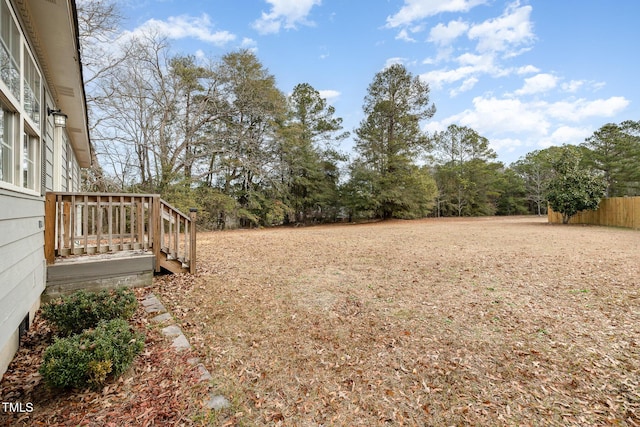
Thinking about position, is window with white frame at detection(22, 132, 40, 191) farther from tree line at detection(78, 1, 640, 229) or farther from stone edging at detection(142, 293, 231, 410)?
tree line at detection(78, 1, 640, 229)

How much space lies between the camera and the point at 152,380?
7.87 ft

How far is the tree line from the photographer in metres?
13.3

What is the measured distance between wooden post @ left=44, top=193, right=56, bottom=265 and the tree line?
33.1 ft

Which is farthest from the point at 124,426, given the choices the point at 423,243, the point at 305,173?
the point at 305,173

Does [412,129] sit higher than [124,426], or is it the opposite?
[412,129]

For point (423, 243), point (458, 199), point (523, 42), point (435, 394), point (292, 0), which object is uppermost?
point (292, 0)

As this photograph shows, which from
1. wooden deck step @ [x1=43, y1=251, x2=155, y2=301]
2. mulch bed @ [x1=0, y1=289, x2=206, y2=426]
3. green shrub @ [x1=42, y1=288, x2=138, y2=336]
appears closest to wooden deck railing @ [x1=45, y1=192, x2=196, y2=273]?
wooden deck step @ [x1=43, y1=251, x2=155, y2=301]

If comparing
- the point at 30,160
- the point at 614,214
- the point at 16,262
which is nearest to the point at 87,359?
the point at 16,262

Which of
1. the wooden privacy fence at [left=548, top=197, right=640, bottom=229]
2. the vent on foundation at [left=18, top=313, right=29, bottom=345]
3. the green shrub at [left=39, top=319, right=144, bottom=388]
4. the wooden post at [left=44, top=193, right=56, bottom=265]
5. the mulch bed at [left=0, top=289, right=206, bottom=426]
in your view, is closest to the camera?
the mulch bed at [left=0, top=289, right=206, bottom=426]

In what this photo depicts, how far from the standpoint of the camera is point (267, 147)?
18.6 meters

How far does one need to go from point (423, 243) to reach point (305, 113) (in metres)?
16.4

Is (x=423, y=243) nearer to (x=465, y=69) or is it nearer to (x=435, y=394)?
(x=435, y=394)

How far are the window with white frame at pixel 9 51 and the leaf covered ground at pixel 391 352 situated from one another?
2470mm

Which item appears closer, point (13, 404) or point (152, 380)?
point (13, 404)
